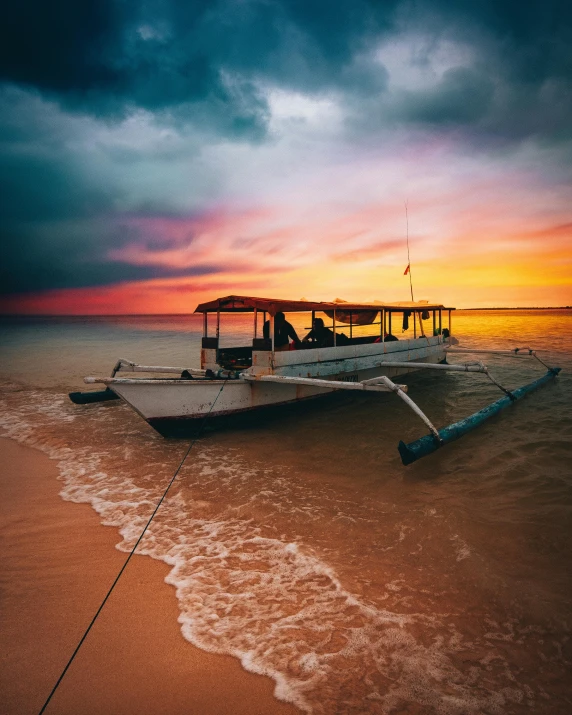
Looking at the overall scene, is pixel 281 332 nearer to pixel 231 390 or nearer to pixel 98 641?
pixel 231 390

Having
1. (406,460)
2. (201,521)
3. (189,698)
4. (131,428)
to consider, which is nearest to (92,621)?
(189,698)

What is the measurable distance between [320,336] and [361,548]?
7.75 metres

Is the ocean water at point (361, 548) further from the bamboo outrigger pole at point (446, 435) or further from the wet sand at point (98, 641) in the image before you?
the bamboo outrigger pole at point (446, 435)

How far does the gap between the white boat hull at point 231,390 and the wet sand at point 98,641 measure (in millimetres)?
3240

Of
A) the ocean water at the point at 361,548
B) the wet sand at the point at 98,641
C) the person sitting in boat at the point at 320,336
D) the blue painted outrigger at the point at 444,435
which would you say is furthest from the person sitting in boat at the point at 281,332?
the wet sand at the point at 98,641

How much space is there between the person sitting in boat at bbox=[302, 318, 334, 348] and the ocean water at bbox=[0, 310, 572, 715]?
2740 millimetres

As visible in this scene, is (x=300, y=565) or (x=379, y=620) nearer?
(x=379, y=620)

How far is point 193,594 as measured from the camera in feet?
12.9

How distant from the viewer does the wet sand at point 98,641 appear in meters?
2.78

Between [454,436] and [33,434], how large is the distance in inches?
406

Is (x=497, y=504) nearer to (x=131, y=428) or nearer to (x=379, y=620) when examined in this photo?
(x=379, y=620)

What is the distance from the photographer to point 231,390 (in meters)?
8.88

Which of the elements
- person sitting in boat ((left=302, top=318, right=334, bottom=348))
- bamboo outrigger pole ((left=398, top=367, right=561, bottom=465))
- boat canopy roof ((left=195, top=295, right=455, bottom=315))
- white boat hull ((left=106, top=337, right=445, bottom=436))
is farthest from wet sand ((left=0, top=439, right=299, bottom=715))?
person sitting in boat ((left=302, top=318, right=334, bottom=348))

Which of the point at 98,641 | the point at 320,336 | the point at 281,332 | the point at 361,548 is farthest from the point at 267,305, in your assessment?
the point at 98,641
